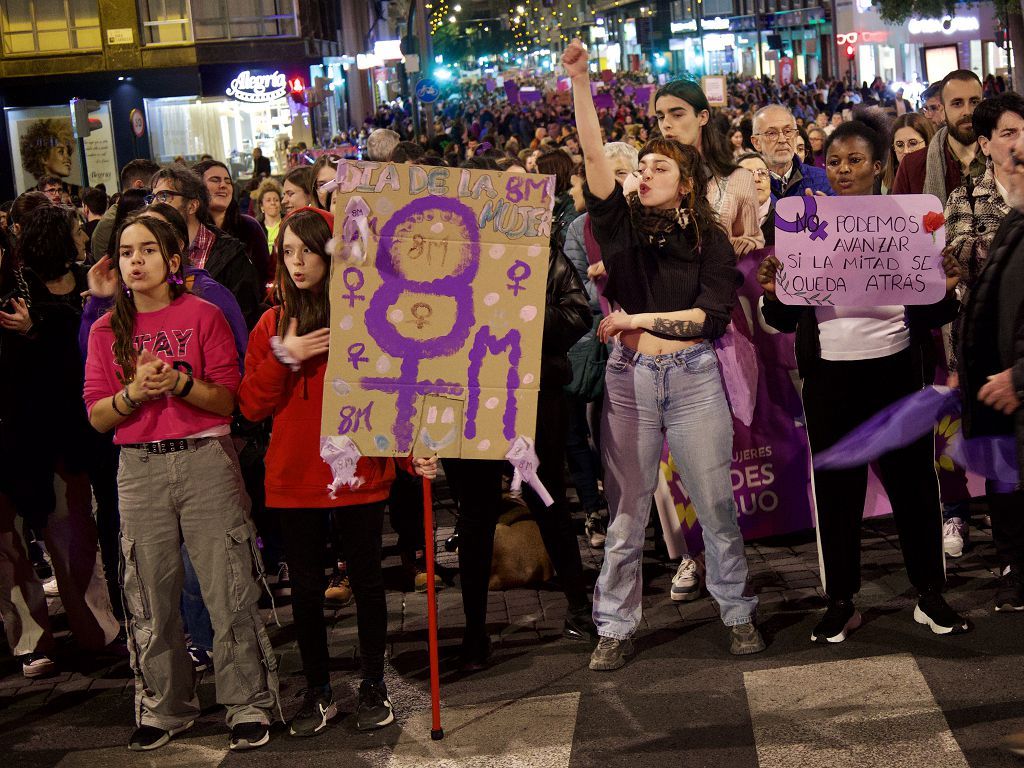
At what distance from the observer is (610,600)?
221 inches

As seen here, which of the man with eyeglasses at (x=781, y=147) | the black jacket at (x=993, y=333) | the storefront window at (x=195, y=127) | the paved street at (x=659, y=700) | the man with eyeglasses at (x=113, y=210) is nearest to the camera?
the black jacket at (x=993, y=333)

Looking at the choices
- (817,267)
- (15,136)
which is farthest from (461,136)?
(817,267)

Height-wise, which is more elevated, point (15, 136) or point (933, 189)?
point (15, 136)

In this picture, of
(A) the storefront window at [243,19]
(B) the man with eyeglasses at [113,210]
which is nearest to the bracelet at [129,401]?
(B) the man with eyeglasses at [113,210]

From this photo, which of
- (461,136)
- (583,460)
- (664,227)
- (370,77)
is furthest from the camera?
(370,77)

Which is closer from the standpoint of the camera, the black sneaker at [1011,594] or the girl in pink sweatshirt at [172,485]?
the girl in pink sweatshirt at [172,485]

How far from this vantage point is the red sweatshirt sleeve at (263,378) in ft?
16.2

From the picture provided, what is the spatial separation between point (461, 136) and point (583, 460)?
2353cm

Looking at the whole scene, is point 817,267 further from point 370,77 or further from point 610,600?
point 370,77

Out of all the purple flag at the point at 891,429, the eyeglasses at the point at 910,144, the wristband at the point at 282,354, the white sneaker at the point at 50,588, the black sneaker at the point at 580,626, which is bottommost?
the white sneaker at the point at 50,588

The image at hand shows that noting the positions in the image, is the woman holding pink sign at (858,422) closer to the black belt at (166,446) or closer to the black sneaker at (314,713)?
the black sneaker at (314,713)

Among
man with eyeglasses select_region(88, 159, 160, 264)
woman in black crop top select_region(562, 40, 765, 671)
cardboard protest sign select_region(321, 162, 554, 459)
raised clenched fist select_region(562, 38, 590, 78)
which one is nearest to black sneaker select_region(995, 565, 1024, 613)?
woman in black crop top select_region(562, 40, 765, 671)

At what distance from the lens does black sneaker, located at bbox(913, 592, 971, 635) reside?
557 cm

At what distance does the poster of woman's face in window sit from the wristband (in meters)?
34.5
